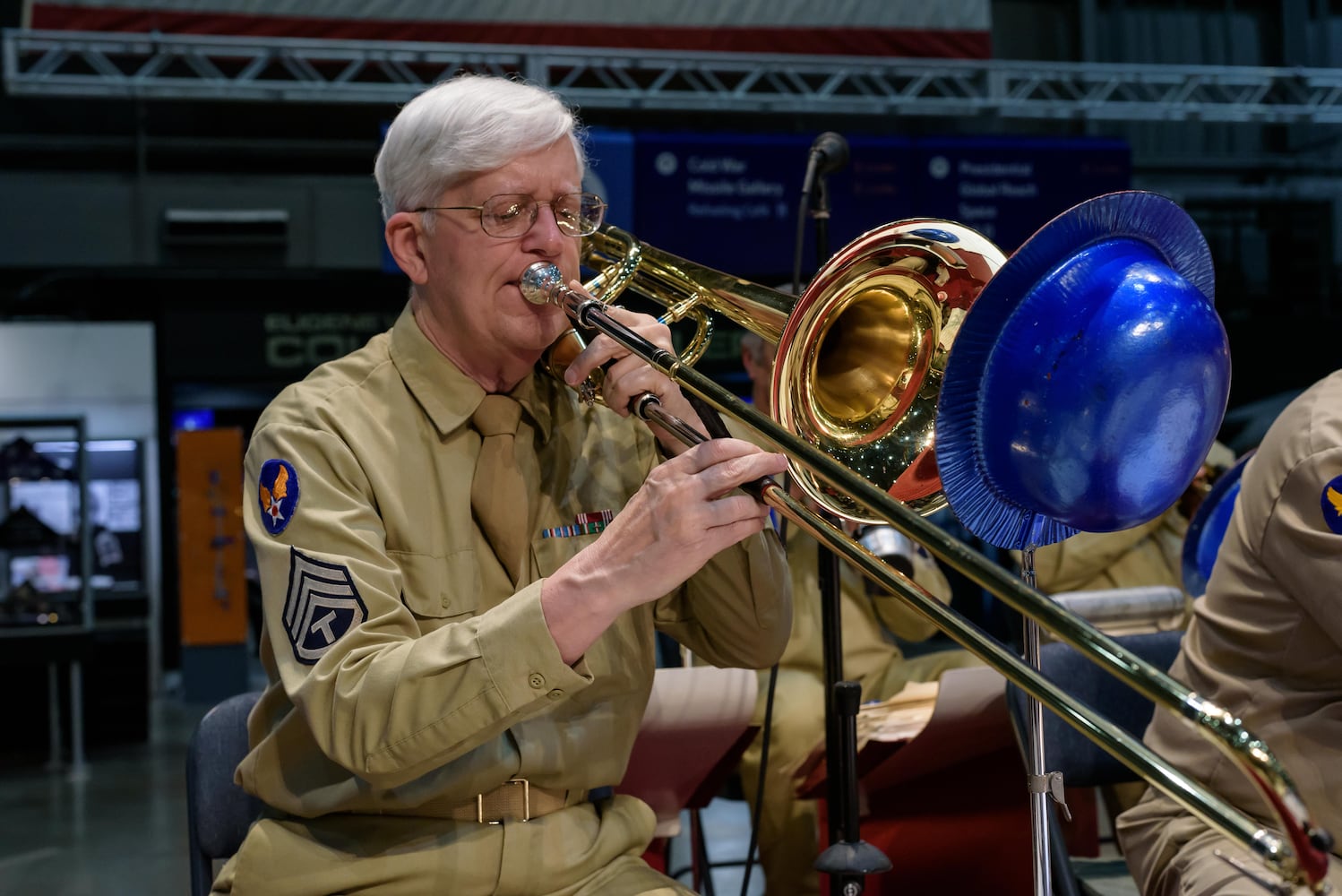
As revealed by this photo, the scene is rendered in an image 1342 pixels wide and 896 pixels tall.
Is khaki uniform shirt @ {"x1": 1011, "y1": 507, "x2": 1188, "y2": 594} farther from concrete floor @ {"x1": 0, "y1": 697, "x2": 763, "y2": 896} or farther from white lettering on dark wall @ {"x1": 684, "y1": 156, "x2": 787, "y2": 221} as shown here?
white lettering on dark wall @ {"x1": 684, "y1": 156, "x2": 787, "y2": 221}

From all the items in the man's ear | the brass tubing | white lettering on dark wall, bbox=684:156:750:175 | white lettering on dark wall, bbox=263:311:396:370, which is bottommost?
the brass tubing

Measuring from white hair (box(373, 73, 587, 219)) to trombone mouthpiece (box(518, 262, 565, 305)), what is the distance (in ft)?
0.52

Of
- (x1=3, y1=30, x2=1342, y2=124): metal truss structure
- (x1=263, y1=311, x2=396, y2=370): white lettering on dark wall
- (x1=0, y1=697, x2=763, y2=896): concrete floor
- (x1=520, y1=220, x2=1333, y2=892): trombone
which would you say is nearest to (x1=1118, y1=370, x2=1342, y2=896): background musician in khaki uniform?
(x1=520, y1=220, x2=1333, y2=892): trombone

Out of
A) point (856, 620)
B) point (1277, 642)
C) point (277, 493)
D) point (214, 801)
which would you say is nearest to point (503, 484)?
point (277, 493)

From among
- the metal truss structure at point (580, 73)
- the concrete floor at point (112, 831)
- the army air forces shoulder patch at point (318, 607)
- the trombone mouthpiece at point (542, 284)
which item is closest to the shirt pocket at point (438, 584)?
the army air forces shoulder patch at point (318, 607)

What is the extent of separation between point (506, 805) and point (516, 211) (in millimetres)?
833

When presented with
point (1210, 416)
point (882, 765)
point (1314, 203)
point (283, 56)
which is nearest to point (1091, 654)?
point (1210, 416)

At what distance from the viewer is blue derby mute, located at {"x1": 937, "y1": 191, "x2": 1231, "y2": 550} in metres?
1.43

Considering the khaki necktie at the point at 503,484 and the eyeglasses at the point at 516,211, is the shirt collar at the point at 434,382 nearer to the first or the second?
the khaki necktie at the point at 503,484

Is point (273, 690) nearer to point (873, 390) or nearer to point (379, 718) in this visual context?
point (379, 718)

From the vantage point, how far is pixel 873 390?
6.21 feet

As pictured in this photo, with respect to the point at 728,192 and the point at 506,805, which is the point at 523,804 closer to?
the point at 506,805

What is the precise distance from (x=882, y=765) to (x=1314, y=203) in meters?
8.73

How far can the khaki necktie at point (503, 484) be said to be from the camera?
1.93m
